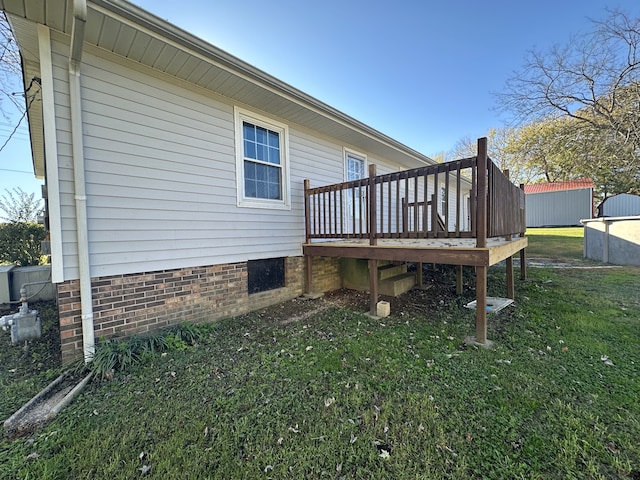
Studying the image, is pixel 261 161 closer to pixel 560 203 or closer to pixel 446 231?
pixel 446 231

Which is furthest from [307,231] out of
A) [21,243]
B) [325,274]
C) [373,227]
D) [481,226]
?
[21,243]

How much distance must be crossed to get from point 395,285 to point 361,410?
11.3 feet

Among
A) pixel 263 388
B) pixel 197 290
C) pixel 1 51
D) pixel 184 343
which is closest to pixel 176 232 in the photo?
pixel 197 290

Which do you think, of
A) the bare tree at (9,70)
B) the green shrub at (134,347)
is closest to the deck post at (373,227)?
the green shrub at (134,347)

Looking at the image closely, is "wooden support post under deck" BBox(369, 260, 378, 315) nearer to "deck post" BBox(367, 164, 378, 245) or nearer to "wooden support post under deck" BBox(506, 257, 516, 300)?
"deck post" BBox(367, 164, 378, 245)

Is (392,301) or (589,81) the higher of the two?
(589,81)

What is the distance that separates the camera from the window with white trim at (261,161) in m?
4.44

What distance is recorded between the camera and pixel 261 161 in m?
4.80

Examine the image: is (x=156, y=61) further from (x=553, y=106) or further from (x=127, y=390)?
(x=553, y=106)

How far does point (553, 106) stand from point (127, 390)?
57.6ft

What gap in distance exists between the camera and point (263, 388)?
2453 millimetres

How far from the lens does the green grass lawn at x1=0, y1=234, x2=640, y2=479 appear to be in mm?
1654

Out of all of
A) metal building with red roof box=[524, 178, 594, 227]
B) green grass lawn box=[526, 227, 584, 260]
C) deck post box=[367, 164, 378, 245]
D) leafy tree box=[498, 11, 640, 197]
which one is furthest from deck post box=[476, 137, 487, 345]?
metal building with red roof box=[524, 178, 594, 227]

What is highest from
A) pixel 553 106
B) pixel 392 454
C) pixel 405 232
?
pixel 553 106
